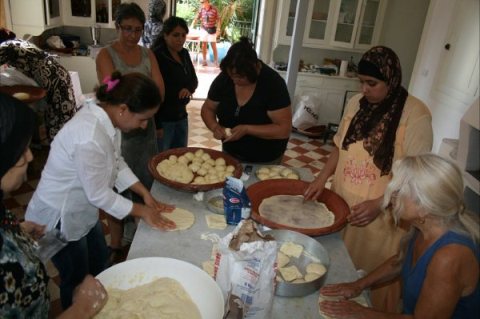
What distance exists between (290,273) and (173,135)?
1.74m

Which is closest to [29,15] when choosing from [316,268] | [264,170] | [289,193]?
[264,170]

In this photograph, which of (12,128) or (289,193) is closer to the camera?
(12,128)

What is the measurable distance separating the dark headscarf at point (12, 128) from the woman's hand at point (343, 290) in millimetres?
1011

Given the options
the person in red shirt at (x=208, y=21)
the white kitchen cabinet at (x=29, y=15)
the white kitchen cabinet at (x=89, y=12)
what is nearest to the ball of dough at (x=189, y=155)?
the white kitchen cabinet at (x=29, y=15)

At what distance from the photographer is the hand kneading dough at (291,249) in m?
1.40

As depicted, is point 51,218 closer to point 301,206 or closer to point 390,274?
point 301,206

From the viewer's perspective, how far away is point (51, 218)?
153cm

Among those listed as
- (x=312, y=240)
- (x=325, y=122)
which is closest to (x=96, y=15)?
(x=325, y=122)

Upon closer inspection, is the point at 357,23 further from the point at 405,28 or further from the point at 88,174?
the point at 88,174

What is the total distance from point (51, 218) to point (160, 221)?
452mm

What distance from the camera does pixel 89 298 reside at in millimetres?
1052

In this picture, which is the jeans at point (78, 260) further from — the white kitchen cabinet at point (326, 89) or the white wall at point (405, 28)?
the white wall at point (405, 28)

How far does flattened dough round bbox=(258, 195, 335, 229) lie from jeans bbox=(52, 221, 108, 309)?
0.80 metres

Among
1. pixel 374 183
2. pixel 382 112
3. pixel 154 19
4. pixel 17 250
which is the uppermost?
pixel 154 19
